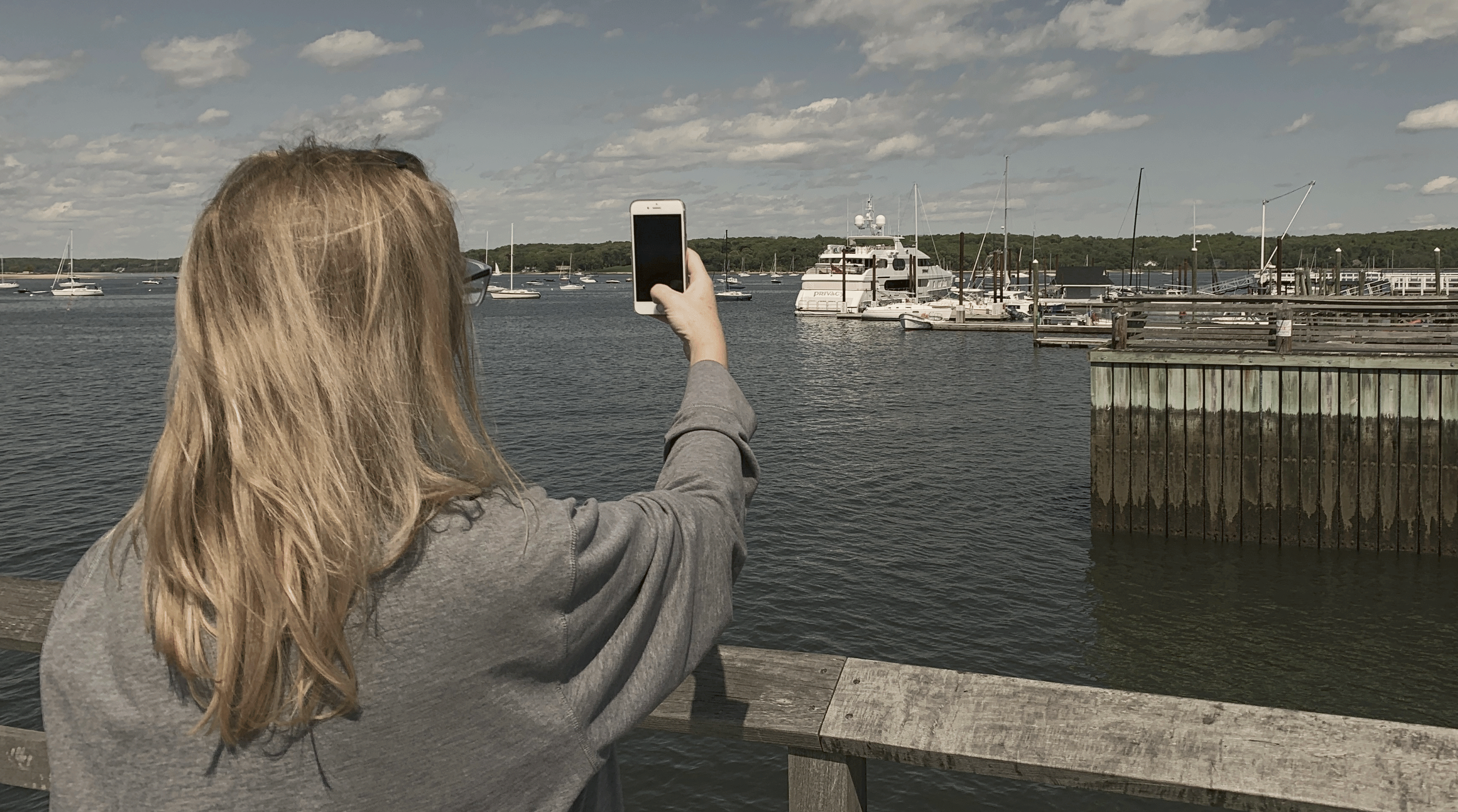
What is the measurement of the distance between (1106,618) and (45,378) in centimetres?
4919

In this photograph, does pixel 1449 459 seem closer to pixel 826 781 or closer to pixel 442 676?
pixel 826 781

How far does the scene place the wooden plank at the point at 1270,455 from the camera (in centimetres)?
1412

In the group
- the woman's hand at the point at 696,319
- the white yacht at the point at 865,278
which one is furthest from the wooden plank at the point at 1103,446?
the white yacht at the point at 865,278

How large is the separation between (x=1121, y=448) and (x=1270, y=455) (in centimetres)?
182

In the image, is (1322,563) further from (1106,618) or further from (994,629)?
(994,629)

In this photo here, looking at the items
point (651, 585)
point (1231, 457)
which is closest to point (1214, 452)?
point (1231, 457)

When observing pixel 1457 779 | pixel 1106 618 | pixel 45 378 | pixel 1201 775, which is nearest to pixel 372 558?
pixel 1201 775

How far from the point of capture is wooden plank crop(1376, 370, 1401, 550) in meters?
13.6

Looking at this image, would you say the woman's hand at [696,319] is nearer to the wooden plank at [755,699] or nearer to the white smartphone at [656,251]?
the white smartphone at [656,251]

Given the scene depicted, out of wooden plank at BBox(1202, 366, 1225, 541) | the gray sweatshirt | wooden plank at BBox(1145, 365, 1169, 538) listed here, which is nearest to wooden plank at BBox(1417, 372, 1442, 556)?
wooden plank at BBox(1202, 366, 1225, 541)

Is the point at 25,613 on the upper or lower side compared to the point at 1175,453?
upper

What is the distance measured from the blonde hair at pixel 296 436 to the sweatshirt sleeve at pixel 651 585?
162 millimetres

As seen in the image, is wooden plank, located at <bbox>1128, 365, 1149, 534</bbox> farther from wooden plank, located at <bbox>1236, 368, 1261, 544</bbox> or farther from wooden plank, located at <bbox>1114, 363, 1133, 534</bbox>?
wooden plank, located at <bbox>1236, 368, 1261, 544</bbox>

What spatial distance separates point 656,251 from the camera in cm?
198
